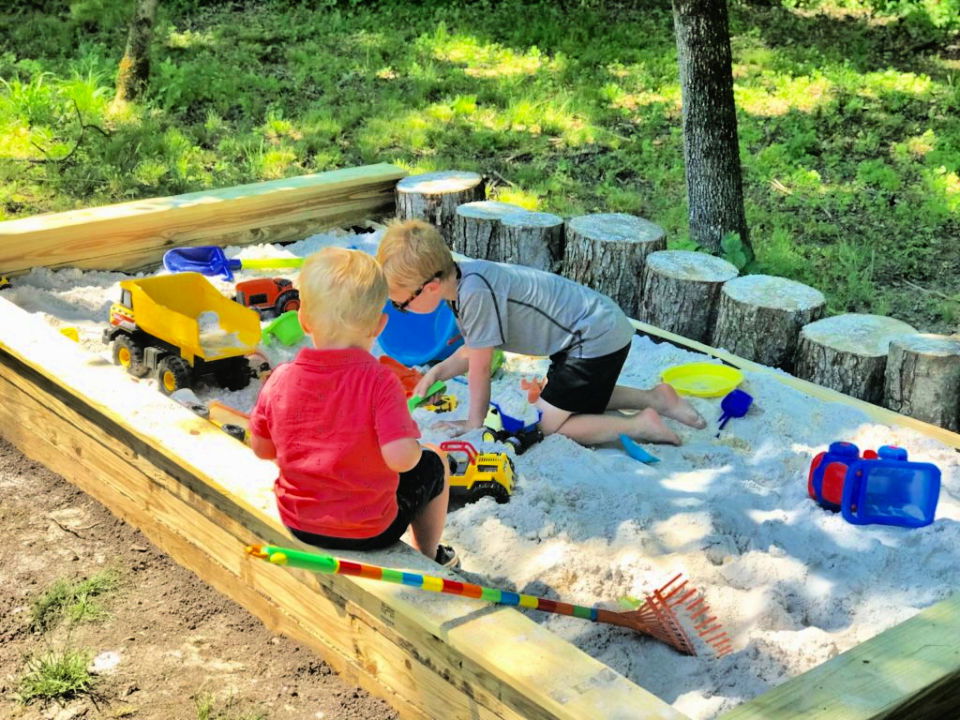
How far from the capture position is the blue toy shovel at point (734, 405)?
136 inches

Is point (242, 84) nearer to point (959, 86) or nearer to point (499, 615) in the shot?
point (959, 86)

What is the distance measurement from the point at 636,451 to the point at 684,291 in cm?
94

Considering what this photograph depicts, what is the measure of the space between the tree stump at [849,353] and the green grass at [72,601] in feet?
7.25

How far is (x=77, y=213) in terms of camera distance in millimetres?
4531

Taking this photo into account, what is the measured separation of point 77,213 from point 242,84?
305cm

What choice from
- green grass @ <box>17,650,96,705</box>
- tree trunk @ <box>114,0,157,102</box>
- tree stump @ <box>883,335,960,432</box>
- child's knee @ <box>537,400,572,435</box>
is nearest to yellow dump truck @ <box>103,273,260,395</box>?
child's knee @ <box>537,400,572,435</box>

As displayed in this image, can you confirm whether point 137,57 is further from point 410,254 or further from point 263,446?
point 263,446

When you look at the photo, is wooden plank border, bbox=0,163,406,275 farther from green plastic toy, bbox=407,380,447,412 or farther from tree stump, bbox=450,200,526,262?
green plastic toy, bbox=407,380,447,412

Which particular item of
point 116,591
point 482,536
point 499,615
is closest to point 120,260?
point 116,591

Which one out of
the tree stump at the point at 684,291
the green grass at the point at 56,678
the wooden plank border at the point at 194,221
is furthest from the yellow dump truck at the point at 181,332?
the tree stump at the point at 684,291

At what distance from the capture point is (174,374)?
355 cm

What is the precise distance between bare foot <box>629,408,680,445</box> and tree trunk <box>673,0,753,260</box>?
1.79 m

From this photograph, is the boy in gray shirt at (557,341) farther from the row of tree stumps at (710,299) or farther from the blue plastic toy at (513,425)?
the row of tree stumps at (710,299)

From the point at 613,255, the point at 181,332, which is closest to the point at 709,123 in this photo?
the point at 613,255
